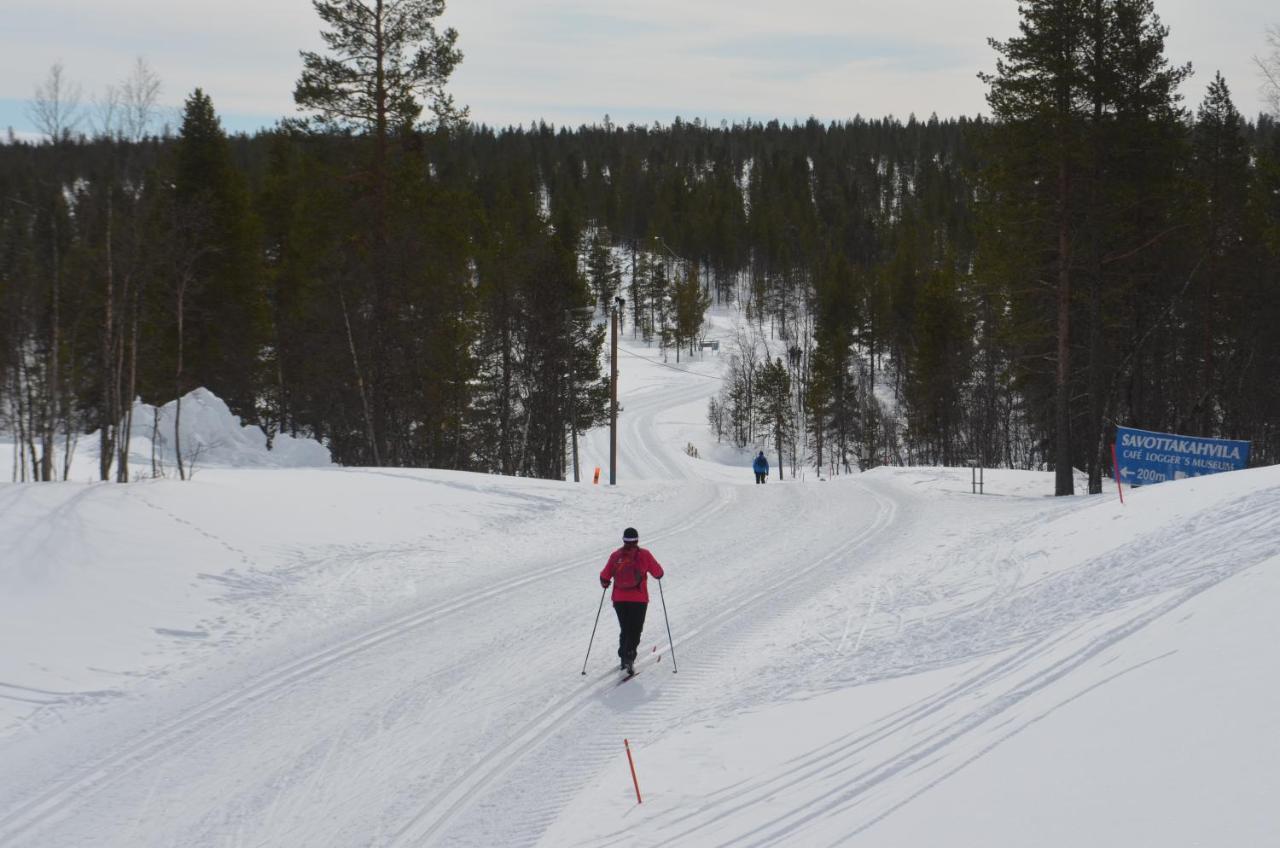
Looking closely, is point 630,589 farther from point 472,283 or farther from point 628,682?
point 472,283

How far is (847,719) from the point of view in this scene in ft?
26.0

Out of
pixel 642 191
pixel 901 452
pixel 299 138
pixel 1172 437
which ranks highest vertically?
pixel 642 191

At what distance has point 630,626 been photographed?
33.5 ft

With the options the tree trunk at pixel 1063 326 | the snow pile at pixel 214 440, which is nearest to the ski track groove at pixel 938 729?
the tree trunk at pixel 1063 326

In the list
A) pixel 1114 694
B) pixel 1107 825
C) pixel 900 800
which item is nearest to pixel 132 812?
pixel 900 800

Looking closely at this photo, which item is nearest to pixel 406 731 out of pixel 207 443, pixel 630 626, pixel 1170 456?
pixel 630 626

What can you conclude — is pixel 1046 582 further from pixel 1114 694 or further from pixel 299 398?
pixel 299 398

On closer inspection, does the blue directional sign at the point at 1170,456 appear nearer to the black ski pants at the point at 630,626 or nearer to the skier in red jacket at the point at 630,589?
the skier in red jacket at the point at 630,589

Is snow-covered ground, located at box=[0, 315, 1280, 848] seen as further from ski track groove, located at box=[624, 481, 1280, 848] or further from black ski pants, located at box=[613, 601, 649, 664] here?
black ski pants, located at box=[613, 601, 649, 664]

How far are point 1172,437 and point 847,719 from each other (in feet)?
44.7

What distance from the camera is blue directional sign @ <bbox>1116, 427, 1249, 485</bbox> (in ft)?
57.4

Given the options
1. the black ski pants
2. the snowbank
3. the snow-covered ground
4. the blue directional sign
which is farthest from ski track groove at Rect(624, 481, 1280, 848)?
the snowbank

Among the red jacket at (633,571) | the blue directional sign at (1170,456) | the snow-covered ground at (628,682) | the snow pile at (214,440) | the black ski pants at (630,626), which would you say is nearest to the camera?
the snow-covered ground at (628,682)

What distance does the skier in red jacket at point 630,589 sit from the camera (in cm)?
1017
